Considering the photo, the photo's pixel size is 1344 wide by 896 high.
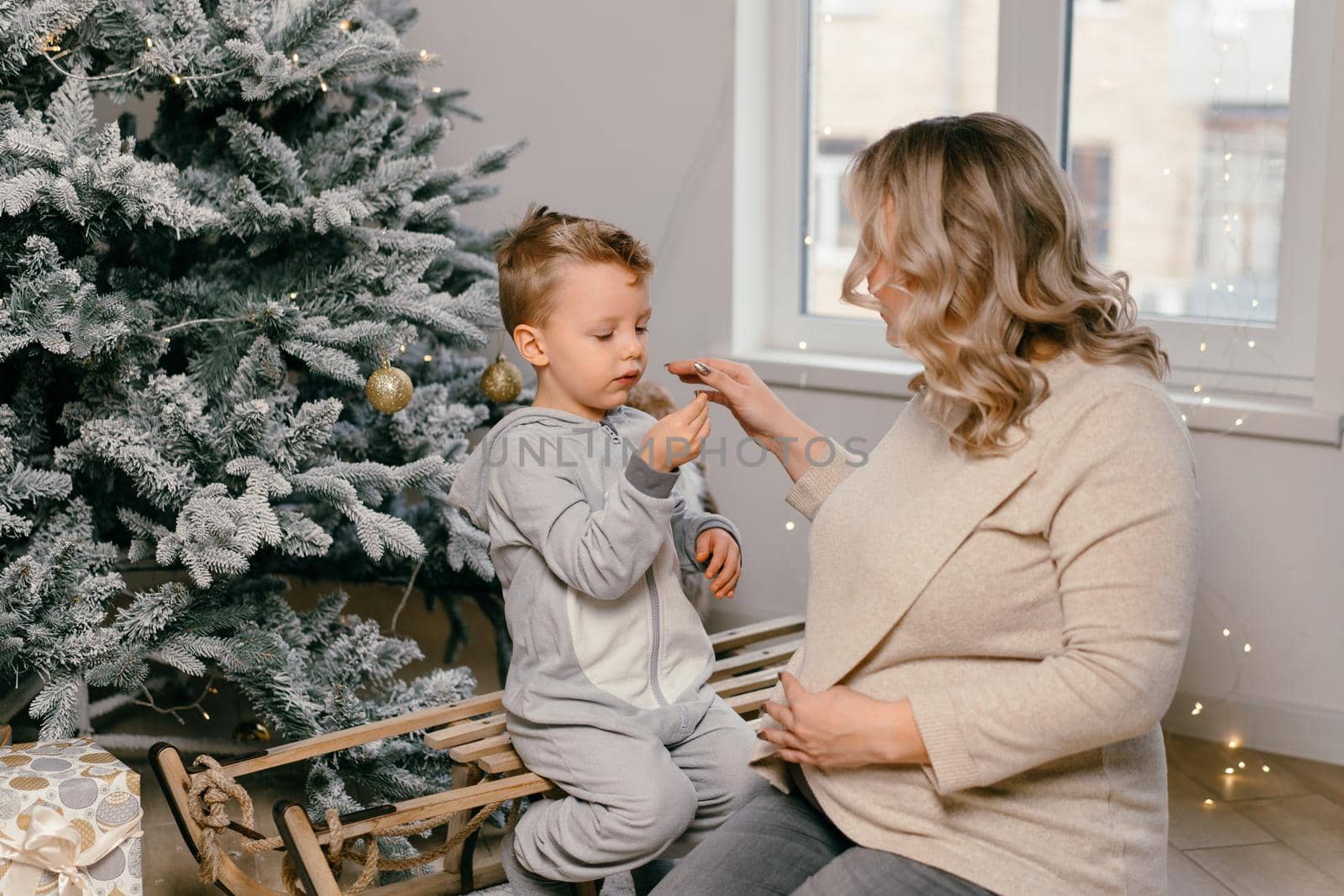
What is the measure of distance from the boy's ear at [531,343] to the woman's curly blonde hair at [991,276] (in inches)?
21.8

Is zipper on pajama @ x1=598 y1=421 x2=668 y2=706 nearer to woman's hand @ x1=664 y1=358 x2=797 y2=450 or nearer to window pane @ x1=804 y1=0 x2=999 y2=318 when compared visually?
woman's hand @ x1=664 y1=358 x2=797 y2=450

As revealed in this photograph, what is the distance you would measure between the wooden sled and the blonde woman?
1.54 ft

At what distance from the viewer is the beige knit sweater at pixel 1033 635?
1.07 m

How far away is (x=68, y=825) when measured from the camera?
154cm

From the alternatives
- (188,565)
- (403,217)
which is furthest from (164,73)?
(188,565)

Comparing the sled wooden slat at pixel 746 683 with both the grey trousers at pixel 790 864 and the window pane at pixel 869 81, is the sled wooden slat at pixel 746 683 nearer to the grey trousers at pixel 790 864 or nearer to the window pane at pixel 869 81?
the grey trousers at pixel 790 864

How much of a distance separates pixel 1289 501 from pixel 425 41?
A: 2.12 meters

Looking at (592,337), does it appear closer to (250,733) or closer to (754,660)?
(754,660)

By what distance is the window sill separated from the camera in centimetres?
219

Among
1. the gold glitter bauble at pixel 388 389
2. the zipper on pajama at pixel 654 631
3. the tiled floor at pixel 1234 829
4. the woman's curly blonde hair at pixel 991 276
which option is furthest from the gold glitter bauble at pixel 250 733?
the woman's curly blonde hair at pixel 991 276

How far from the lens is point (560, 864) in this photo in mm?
1550

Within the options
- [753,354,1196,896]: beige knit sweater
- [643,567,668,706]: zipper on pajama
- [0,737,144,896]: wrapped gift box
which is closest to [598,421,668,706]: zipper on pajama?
[643,567,668,706]: zipper on pajama

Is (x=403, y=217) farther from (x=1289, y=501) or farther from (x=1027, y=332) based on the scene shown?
(x=1289, y=501)

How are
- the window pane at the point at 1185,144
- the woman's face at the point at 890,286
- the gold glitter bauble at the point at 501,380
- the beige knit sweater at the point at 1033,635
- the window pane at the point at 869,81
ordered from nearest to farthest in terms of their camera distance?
1. the beige knit sweater at the point at 1033,635
2. the woman's face at the point at 890,286
3. the gold glitter bauble at the point at 501,380
4. the window pane at the point at 1185,144
5. the window pane at the point at 869,81
